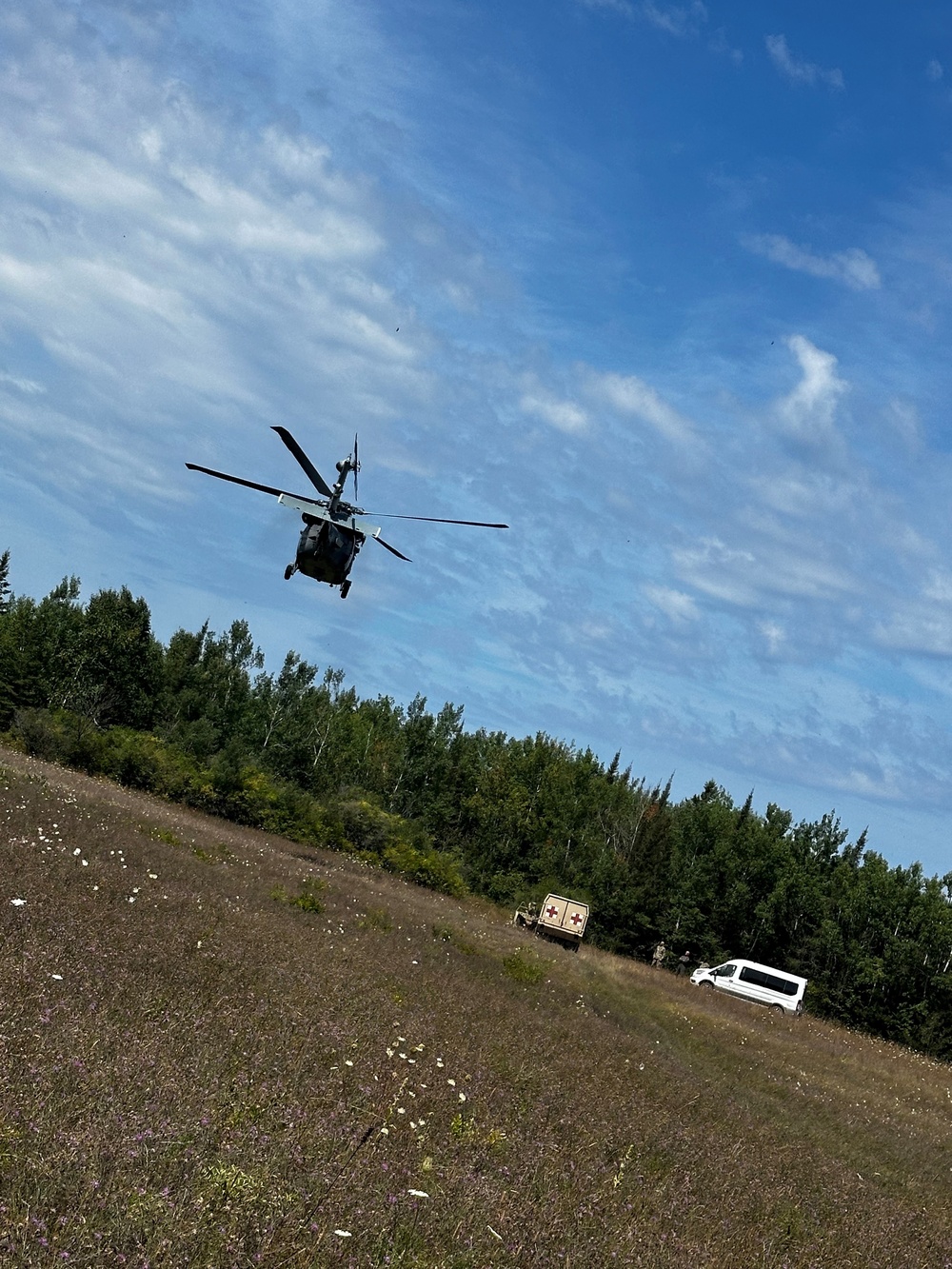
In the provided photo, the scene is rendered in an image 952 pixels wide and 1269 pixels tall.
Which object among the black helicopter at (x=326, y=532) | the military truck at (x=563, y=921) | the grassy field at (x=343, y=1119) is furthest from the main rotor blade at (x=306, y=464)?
the military truck at (x=563, y=921)

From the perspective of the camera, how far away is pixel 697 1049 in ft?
74.3

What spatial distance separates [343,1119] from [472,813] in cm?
8299

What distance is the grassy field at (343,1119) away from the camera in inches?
203

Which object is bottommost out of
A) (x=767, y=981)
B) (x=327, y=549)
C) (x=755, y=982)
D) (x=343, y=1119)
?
(x=755, y=982)

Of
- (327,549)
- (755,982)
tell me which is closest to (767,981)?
(755,982)

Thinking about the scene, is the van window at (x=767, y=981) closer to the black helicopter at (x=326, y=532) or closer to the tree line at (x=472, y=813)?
the tree line at (x=472, y=813)

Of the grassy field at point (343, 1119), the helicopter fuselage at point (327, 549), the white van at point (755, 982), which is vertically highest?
the helicopter fuselage at point (327, 549)

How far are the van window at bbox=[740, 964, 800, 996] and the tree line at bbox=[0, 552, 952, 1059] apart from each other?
13.8m

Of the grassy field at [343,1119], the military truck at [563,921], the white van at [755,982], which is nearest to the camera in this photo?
the grassy field at [343,1119]

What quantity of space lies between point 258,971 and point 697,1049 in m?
14.5

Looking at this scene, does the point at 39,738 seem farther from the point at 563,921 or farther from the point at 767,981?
the point at 767,981

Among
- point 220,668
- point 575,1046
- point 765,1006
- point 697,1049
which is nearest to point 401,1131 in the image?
point 575,1046

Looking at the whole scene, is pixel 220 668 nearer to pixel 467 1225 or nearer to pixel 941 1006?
pixel 941 1006

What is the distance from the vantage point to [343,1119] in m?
7.15
